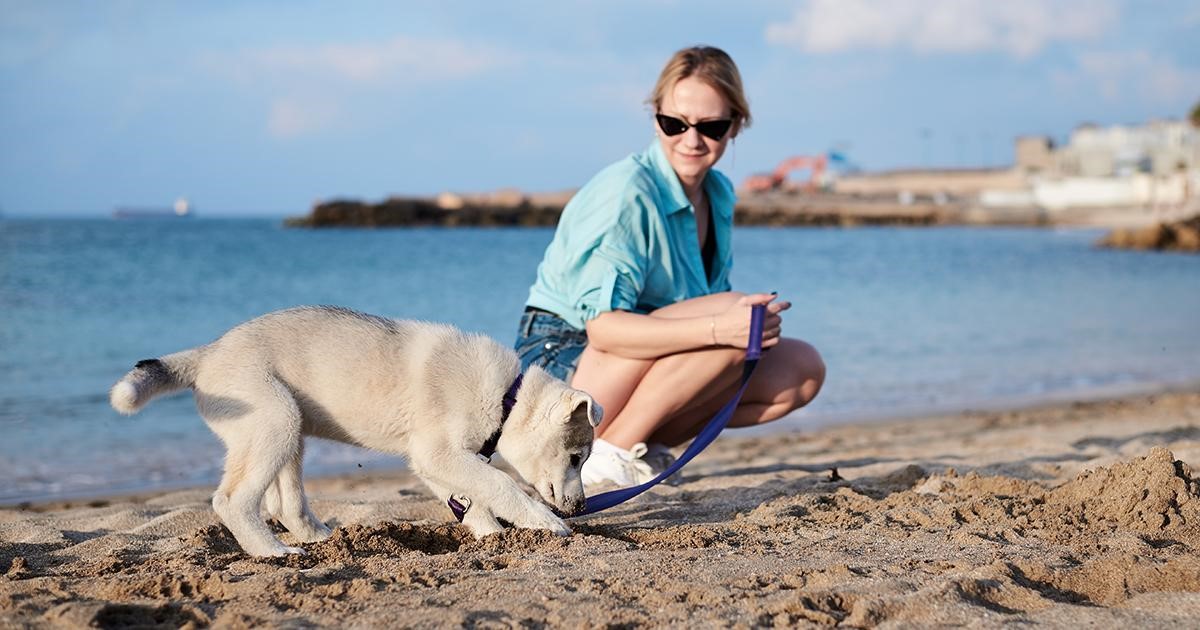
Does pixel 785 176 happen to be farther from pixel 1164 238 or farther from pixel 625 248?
pixel 625 248

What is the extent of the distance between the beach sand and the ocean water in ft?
10.6

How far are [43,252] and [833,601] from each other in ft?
120

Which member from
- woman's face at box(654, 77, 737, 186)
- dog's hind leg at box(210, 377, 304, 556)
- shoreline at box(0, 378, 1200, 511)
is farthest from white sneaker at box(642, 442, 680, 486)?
shoreline at box(0, 378, 1200, 511)

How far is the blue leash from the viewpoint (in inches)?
164

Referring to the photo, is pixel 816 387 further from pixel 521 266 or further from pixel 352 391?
pixel 521 266

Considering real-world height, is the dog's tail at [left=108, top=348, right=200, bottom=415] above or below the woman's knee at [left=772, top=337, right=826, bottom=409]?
above

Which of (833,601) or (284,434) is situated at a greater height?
(284,434)

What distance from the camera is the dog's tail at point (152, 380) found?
344 centimetres

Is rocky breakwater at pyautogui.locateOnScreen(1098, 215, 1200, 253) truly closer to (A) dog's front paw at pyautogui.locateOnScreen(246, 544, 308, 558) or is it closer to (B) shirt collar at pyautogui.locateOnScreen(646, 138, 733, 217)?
(B) shirt collar at pyautogui.locateOnScreen(646, 138, 733, 217)

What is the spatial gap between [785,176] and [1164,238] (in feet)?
186

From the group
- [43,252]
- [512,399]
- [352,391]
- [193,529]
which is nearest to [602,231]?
[512,399]

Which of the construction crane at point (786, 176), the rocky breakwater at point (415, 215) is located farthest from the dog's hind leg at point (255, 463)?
the construction crane at point (786, 176)

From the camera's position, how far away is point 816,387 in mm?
5266

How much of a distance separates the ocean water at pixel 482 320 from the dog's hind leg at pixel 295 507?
10.2ft
